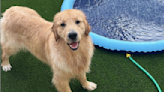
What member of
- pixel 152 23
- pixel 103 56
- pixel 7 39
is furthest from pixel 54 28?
pixel 152 23

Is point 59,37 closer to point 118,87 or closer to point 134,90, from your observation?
point 118,87

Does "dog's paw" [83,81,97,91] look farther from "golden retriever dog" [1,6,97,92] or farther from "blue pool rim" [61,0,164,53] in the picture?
"blue pool rim" [61,0,164,53]

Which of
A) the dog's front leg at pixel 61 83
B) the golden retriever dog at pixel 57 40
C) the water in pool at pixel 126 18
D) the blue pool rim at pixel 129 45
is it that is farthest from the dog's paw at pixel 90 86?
the water in pool at pixel 126 18

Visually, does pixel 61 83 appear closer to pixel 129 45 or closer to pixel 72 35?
pixel 72 35

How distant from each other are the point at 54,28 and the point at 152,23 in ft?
11.3

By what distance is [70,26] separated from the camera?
1.98m

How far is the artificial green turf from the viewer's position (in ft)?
10.2

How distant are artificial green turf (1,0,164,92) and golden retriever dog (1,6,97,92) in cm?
36

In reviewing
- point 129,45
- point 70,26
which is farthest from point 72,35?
point 129,45

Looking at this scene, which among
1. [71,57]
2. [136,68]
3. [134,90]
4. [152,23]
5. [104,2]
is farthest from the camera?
[104,2]

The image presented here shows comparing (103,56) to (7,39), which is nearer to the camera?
(7,39)

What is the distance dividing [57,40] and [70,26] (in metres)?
0.38

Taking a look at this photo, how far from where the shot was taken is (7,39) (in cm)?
309

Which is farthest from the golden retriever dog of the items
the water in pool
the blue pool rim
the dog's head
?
the water in pool
